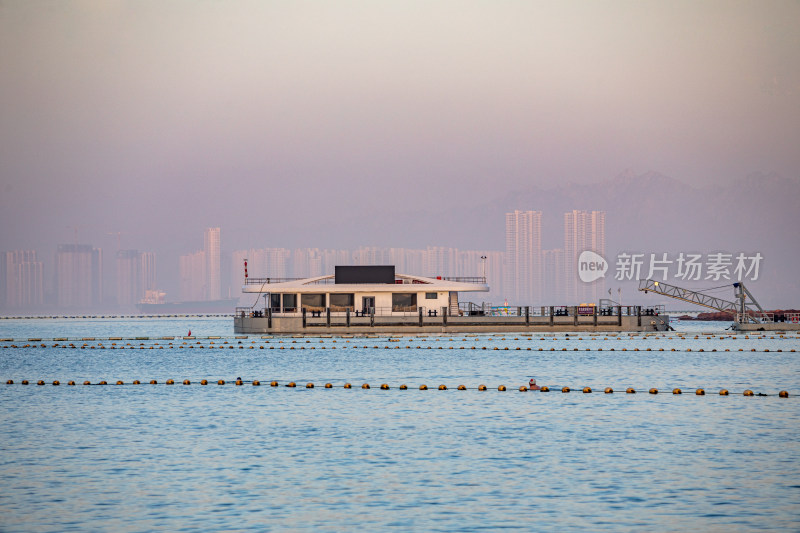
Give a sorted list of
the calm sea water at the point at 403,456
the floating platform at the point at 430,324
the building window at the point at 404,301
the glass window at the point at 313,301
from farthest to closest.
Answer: the building window at the point at 404,301, the glass window at the point at 313,301, the floating platform at the point at 430,324, the calm sea water at the point at 403,456

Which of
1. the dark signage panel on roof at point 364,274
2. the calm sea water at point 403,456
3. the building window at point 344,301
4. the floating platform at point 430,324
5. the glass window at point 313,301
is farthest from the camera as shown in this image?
the dark signage panel on roof at point 364,274

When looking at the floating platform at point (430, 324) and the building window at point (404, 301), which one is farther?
the building window at point (404, 301)

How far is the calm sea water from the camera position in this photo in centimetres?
1986

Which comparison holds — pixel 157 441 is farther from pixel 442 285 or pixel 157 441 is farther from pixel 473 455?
pixel 442 285

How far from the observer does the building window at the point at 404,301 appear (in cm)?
9706

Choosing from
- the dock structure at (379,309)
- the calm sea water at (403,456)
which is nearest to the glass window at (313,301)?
the dock structure at (379,309)

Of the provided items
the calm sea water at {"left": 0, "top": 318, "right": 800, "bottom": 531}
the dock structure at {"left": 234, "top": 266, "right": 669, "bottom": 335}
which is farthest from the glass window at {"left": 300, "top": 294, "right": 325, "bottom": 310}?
the calm sea water at {"left": 0, "top": 318, "right": 800, "bottom": 531}

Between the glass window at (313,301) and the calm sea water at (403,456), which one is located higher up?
the glass window at (313,301)

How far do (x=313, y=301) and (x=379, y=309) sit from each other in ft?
21.2

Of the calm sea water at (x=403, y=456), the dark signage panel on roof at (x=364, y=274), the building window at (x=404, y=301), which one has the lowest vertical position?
the calm sea water at (x=403, y=456)

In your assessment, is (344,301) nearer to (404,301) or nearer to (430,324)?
(404,301)

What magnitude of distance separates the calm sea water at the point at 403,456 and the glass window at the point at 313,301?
40.0m

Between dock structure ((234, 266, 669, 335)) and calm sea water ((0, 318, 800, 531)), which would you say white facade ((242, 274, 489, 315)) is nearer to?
dock structure ((234, 266, 669, 335))

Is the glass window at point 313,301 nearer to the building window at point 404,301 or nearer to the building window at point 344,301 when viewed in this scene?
the building window at point 344,301
